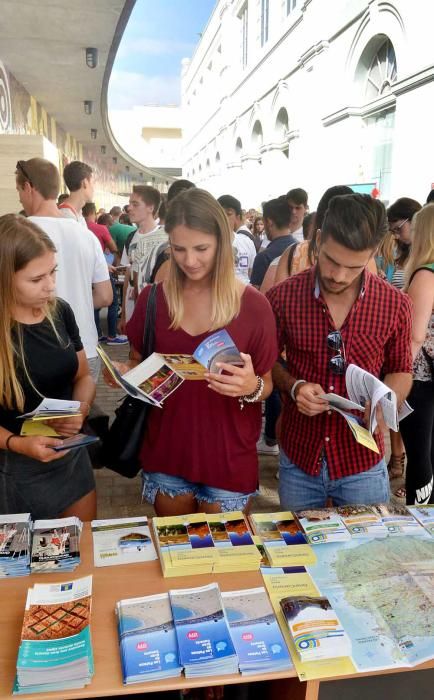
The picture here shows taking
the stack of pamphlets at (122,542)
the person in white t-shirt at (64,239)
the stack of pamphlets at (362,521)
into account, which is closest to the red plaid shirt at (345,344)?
the stack of pamphlets at (362,521)

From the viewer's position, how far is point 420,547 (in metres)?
1.66

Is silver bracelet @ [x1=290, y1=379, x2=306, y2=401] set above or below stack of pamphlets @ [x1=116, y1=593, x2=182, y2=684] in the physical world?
above

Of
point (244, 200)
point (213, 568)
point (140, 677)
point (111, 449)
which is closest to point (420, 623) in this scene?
point (213, 568)

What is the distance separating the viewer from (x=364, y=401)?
69.4 inches

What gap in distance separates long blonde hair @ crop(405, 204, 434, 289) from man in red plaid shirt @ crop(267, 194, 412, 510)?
2.29 ft

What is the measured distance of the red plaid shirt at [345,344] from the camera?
1.81 m

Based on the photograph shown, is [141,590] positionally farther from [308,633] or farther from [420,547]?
[420,547]

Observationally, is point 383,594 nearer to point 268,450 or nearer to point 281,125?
point 268,450

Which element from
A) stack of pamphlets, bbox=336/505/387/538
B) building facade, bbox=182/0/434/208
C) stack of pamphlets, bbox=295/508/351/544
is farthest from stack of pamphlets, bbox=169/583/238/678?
building facade, bbox=182/0/434/208

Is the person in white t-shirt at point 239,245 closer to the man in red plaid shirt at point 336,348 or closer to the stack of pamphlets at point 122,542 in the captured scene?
the man in red plaid shirt at point 336,348

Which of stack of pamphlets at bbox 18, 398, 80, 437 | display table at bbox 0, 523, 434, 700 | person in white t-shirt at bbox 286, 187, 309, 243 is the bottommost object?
display table at bbox 0, 523, 434, 700

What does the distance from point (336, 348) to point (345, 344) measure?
0.03 metres

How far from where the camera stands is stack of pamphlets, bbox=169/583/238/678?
1209mm

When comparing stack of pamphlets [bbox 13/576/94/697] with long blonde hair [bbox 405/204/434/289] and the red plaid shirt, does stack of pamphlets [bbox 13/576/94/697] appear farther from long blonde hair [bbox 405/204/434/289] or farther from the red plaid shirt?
long blonde hair [bbox 405/204/434/289]
